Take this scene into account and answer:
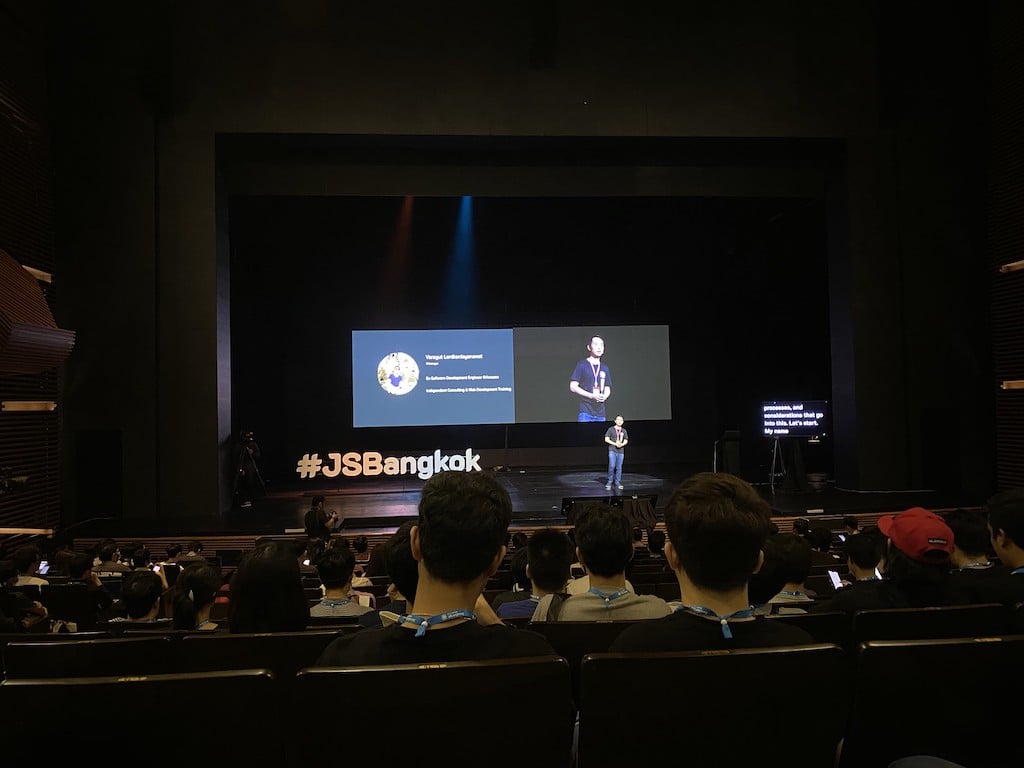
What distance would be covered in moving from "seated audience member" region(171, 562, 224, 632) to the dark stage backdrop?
36.0 feet

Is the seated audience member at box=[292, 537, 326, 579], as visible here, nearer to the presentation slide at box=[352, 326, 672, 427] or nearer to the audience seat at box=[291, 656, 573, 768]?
the audience seat at box=[291, 656, 573, 768]

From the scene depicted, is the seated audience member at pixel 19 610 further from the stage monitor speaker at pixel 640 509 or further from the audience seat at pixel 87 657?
the stage monitor speaker at pixel 640 509

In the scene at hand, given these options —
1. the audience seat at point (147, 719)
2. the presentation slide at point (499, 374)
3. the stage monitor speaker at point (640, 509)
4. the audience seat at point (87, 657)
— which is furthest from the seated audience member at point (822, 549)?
the presentation slide at point (499, 374)

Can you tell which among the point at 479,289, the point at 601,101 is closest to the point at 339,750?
the point at 601,101

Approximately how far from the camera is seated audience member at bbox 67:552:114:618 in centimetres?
379

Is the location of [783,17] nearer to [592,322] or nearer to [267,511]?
[592,322]

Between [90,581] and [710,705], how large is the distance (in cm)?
419

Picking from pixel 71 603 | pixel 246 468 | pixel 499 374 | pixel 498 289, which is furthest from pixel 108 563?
pixel 498 289

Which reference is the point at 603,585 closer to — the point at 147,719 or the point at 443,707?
the point at 443,707

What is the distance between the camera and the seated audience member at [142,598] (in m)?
3.08

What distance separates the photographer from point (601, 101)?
10.4m

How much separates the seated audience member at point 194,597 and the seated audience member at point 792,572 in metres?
2.28

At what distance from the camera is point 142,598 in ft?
10.1

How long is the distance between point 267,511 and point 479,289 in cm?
621
